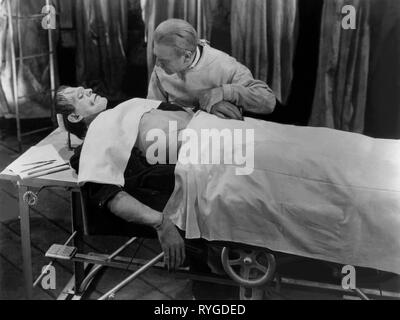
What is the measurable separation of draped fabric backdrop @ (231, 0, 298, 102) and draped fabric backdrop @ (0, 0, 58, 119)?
54 cm

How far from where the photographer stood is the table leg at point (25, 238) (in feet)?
5.85

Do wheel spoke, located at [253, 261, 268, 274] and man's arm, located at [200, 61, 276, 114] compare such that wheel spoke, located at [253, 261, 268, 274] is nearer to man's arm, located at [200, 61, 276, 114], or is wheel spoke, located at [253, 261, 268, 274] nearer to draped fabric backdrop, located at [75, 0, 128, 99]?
man's arm, located at [200, 61, 276, 114]

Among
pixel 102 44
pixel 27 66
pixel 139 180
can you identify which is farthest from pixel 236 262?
pixel 27 66

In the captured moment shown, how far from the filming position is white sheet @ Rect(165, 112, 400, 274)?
1.57 metres

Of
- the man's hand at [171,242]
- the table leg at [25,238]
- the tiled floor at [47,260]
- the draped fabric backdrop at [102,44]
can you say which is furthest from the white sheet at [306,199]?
the table leg at [25,238]

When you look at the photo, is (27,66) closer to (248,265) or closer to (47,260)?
(47,260)

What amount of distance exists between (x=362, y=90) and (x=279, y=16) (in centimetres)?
31

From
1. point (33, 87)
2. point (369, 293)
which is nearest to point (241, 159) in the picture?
point (369, 293)

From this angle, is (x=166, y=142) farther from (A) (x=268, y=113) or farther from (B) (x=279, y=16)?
(B) (x=279, y=16)

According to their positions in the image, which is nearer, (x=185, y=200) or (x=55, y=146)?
(x=185, y=200)

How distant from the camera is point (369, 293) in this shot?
174 cm

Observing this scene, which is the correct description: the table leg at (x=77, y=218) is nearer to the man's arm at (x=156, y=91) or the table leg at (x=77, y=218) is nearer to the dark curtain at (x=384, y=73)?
the man's arm at (x=156, y=91)

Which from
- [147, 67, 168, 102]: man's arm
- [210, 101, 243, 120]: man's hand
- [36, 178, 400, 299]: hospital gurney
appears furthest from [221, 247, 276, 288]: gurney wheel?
[147, 67, 168, 102]: man's arm

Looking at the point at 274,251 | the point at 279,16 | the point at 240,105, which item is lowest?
the point at 274,251
